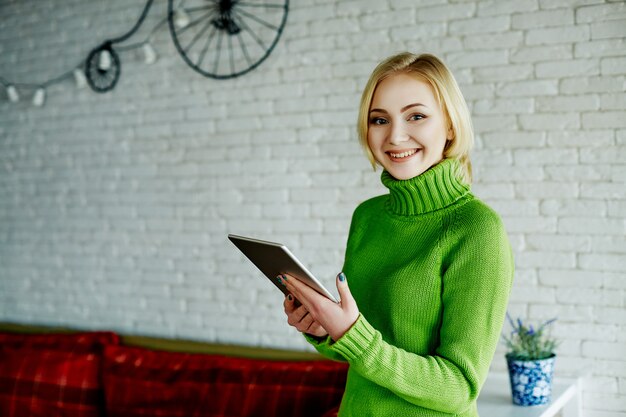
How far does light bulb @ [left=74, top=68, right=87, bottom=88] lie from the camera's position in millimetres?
3250

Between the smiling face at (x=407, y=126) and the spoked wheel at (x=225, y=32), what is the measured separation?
1.57 m

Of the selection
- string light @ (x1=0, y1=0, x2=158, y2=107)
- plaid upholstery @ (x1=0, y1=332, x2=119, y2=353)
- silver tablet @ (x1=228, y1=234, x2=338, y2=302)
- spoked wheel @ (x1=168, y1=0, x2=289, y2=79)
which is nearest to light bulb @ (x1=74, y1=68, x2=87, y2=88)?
string light @ (x1=0, y1=0, x2=158, y2=107)

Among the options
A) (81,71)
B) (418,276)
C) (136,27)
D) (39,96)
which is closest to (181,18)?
(136,27)

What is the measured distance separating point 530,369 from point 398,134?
1.14 m

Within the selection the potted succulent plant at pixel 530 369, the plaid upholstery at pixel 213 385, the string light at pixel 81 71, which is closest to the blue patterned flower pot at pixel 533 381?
the potted succulent plant at pixel 530 369

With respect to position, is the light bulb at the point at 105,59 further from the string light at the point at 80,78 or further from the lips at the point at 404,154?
the lips at the point at 404,154

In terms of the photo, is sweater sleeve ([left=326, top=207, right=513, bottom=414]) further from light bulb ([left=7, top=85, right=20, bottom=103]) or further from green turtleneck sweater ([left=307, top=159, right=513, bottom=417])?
light bulb ([left=7, top=85, right=20, bottom=103])

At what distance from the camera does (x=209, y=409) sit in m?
2.61

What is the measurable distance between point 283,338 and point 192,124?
1011mm

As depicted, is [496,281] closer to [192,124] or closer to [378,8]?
[378,8]

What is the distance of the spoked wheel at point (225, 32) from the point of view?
281cm

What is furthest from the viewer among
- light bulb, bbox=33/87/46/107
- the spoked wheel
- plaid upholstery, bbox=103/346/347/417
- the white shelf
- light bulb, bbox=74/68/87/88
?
light bulb, bbox=33/87/46/107

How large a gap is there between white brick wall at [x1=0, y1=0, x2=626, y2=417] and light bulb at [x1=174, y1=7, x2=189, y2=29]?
108 millimetres

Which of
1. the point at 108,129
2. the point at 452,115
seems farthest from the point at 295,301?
→ the point at 108,129
